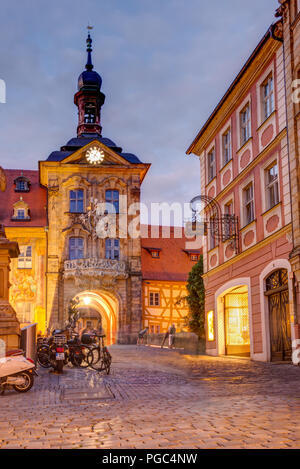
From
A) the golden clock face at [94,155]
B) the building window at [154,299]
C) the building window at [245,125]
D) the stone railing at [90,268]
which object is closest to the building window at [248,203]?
the building window at [245,125]

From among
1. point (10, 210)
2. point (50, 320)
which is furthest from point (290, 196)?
point (10, 210)

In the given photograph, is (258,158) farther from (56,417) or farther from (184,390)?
(56,417)

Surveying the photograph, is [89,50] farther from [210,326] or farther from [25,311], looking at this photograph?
[210,326]

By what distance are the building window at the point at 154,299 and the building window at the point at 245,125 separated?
28.4 metres

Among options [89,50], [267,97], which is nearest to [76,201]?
[89,50]

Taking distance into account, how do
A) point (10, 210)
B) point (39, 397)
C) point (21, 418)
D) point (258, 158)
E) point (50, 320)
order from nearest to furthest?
point (21, 418), point (39, 397), point (258, 158), point (50, 320), point (10, 210)

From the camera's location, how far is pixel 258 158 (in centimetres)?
2030

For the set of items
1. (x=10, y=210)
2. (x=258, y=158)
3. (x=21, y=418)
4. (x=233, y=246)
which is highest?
(x=10, y=210)

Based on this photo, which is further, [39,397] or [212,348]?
[212,348]

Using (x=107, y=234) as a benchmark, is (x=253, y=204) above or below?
below

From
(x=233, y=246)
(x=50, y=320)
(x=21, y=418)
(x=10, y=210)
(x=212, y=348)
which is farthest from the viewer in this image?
(x=10, y=210)

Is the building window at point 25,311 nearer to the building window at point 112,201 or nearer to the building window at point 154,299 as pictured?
the building window at point 112,201

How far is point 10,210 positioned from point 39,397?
37166 mm

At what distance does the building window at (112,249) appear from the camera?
45.9 metres
